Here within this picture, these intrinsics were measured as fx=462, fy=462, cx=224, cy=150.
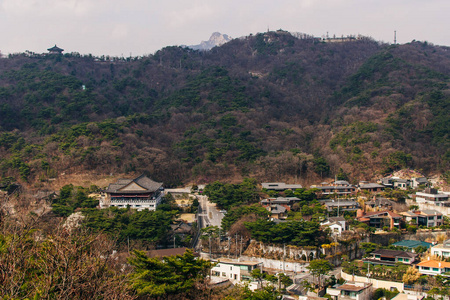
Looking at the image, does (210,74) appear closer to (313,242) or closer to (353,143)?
(353,143)

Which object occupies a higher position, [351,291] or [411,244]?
[411,244]

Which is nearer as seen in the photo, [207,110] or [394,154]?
[394,154]

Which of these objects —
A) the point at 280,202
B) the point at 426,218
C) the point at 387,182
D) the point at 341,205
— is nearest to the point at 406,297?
the point at 426,218

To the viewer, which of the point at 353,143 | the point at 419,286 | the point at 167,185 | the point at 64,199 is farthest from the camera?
the point at 353,143

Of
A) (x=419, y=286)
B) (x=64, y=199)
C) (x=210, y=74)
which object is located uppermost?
(x=210, y=74)

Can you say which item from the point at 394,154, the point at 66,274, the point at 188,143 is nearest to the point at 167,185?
the point at 188,143

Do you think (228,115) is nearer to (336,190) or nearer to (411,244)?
(336,190)

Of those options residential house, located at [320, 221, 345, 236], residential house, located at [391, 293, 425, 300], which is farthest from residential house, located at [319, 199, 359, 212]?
residential house, located at [391, 293, 425, 300]
